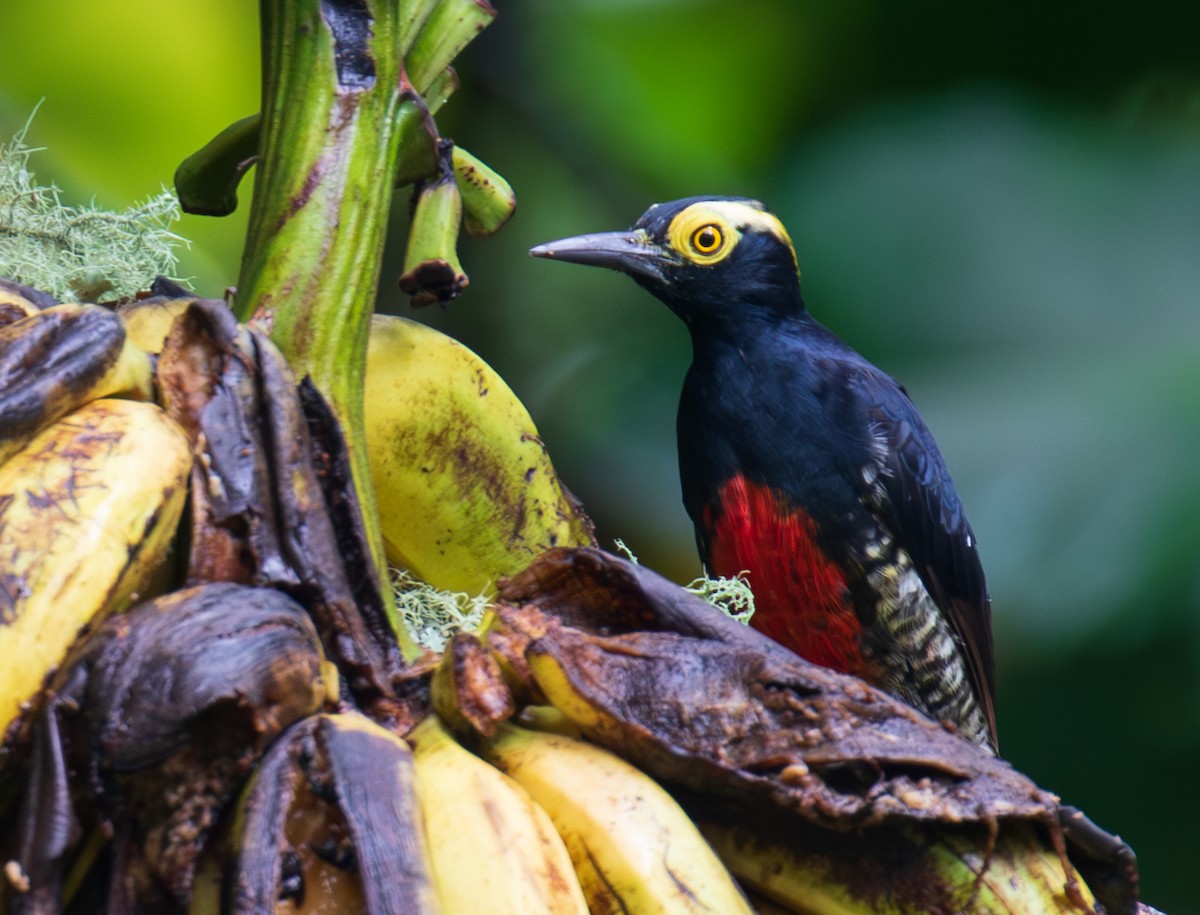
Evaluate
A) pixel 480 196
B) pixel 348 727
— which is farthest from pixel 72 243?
pixel 348 727

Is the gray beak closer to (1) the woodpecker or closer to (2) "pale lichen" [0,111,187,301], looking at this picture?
(1) the woodpecker

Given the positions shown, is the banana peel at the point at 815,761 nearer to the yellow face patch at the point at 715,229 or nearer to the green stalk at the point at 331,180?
the green stalk at the point at 331,180

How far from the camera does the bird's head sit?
1.37m

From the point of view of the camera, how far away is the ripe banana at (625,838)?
1.43ft

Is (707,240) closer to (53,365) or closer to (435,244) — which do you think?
(435,244)

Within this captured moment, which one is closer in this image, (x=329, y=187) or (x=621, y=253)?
(x=329, y=187)

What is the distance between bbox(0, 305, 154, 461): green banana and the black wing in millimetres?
1045

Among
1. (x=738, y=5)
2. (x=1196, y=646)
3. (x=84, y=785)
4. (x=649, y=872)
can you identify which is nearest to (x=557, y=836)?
(x=649, y=872)

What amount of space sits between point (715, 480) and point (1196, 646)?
2.54 feet

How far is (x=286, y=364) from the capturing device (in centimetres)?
55

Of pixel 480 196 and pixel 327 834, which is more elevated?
pixel 480 196

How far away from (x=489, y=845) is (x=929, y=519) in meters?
1.09

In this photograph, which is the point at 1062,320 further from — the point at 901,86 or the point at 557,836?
the point at 557,836

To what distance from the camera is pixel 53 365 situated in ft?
1.57
